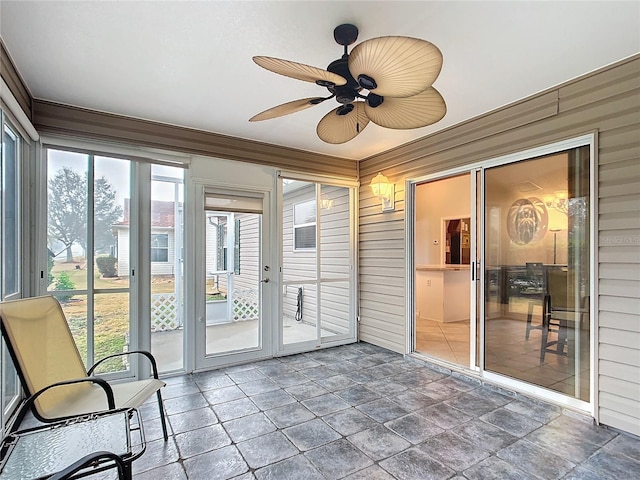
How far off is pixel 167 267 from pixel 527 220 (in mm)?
3678

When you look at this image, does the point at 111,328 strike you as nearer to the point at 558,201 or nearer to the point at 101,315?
the point at 101,315

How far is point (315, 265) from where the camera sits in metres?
4.84

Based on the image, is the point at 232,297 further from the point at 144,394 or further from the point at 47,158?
the point at 47,158

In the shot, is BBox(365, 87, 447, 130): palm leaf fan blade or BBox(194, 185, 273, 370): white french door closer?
BBox(365, 87, 447, 130): palm leaf fan blade

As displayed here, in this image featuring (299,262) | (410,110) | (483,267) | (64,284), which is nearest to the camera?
(410,110)

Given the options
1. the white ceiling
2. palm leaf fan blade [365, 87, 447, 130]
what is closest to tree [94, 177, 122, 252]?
the white ceiling

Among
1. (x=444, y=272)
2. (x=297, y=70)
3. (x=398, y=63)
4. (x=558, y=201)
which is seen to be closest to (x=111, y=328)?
(x=297, y=70)

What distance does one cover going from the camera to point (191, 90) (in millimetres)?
2973

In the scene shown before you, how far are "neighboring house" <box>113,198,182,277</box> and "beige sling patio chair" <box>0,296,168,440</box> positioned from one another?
111 cm

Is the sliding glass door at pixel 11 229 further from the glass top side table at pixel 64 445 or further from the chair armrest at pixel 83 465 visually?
the chair armrest at pixel 83 465

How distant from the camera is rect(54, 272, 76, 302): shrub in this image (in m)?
3.21

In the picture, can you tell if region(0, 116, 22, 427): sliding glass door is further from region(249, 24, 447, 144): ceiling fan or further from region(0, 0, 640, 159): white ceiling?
region(249, 24, 447, 144): ceiling fan

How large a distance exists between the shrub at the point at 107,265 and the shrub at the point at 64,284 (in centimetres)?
26

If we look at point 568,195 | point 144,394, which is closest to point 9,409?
point 144,394
